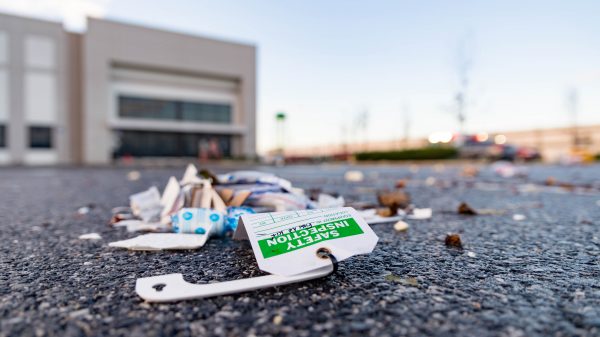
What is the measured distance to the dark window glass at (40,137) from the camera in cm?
2122

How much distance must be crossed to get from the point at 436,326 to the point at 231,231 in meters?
0.79

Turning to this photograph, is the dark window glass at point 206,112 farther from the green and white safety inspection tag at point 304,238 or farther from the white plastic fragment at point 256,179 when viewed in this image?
the green and white safety inspection tag at point 304,238

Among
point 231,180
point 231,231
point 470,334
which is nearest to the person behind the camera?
point 470,334

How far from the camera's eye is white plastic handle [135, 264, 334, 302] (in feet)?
2.04

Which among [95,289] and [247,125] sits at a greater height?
[247,125]

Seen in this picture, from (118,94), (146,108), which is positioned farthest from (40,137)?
(146,108)

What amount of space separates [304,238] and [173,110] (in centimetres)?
2543

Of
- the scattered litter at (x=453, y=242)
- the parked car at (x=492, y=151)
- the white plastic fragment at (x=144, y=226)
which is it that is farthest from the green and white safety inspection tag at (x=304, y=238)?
the parked car at (x=492, y=151)

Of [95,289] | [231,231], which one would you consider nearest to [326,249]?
[95,289]

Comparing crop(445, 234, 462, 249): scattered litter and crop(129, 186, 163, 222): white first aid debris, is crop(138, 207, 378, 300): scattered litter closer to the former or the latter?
crop(445, 234, 462, 249): scattered litter

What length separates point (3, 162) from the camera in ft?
67.4

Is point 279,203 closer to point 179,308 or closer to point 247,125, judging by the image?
point 179,308

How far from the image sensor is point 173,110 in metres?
24.5

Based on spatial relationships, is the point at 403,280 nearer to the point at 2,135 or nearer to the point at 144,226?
the point at 144,226
